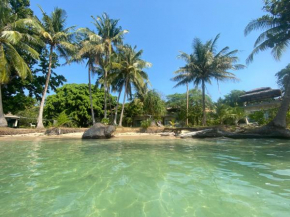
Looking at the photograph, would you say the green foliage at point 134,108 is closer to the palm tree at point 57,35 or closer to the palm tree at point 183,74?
the palm tree at point 183,74

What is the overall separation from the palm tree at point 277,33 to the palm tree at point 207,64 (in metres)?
4.28

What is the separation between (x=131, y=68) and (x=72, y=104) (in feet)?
35.1

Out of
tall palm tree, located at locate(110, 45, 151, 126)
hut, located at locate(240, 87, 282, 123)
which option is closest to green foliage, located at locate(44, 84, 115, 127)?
tall palm tree, located at locate(110, 45, 151, 126)

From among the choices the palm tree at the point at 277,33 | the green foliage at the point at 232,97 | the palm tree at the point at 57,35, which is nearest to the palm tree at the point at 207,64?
the palm tree at the point at 277,33

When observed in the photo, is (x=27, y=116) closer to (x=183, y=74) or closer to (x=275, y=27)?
(x=183, y=74)

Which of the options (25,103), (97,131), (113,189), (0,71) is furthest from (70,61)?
(113,189)

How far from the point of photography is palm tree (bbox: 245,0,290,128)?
1388 cm

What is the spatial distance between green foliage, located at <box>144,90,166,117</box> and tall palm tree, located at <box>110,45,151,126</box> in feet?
9.68

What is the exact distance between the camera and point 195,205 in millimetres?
2834

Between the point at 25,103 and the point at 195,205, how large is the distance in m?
23.3

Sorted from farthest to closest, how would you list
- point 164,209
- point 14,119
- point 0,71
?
1. point 14,119
2. point 0,71
3. point 164,209

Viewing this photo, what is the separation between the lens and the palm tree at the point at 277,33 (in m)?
13.9

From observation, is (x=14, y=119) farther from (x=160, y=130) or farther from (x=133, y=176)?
(x=133, y=176)

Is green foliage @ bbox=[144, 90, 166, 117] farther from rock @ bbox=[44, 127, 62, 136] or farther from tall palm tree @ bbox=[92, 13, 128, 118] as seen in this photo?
rock @ bbox=[44, 127, 62, 136]
